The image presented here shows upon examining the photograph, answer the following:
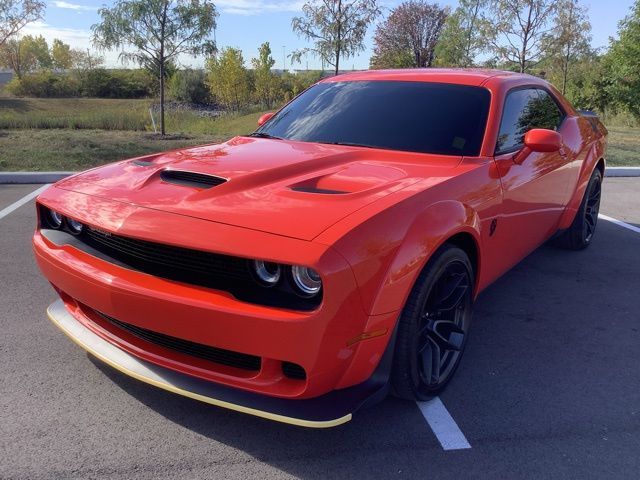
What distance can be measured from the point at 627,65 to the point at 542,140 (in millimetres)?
22742

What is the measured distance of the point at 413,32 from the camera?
34344mm

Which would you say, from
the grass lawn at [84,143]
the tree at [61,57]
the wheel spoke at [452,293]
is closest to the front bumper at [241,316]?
the wheel spoke at [452,293]

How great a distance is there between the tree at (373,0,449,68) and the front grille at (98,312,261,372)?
33.4 metres

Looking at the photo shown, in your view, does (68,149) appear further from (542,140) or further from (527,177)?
(542,140)

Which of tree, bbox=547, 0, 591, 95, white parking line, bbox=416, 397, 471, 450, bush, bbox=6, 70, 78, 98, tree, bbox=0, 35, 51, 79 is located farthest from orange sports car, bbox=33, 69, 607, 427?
tree, bbox=0, 35, 51, 79

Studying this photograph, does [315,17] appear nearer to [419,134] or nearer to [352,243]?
[419,134]

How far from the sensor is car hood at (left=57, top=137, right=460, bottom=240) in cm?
220

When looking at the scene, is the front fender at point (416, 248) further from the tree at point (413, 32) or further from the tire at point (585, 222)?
the tree at point (413, 32)

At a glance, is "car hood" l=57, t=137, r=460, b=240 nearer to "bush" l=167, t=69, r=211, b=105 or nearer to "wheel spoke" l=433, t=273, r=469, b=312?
"wheel spoke" l=433, t=273, r=469, b=312

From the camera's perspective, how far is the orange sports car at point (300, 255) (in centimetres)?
203

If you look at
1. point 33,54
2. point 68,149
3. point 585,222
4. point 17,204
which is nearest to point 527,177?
point 585,222

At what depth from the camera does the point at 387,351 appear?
7.41ft

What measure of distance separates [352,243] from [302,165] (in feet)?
3.15

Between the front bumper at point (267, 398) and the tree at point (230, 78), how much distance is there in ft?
89.8
